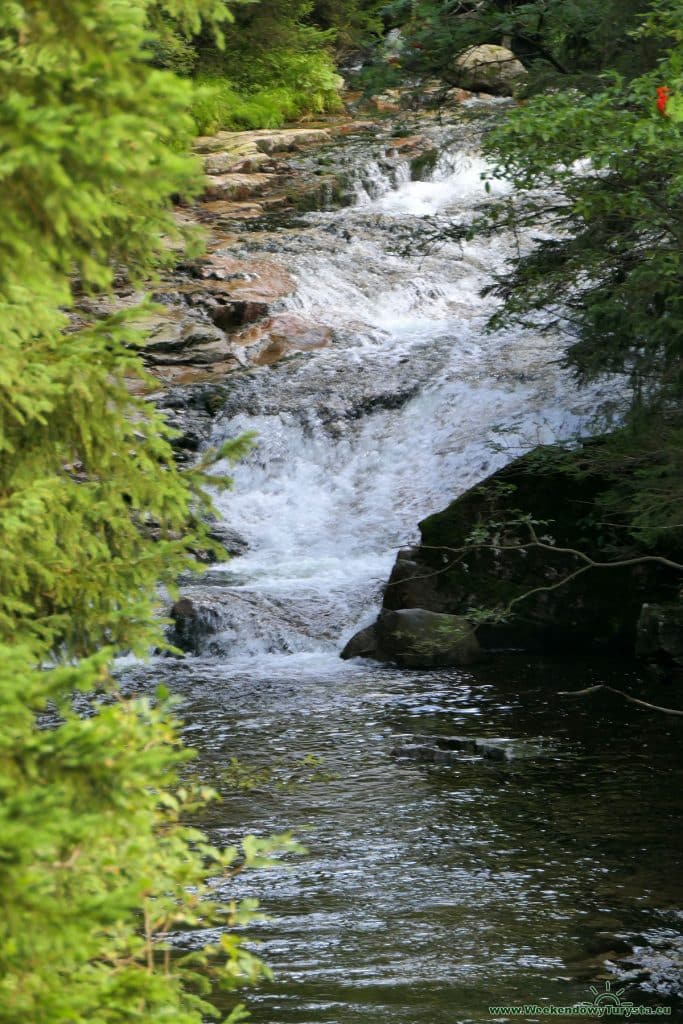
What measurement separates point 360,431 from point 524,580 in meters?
4.70

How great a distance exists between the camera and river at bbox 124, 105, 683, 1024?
6047mm

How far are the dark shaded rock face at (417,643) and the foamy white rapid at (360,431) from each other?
70 cm

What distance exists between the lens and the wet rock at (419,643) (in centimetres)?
1185

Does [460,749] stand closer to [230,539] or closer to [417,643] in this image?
[417,643]

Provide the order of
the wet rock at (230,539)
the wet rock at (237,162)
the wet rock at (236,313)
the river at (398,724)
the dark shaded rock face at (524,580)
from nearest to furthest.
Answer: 1. the river at (398,724)
2. the dark shaded rock face at (524,580)
3. the wet rock at (230,539)
4. the wet rock at (236,313)
5. the wet rock at (237,162)

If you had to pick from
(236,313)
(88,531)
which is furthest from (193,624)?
(88,531)

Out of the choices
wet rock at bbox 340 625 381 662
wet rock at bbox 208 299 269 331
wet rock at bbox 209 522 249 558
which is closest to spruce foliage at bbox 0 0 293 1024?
wet rock at bbox 340 625 381 662

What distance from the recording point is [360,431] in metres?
16.4

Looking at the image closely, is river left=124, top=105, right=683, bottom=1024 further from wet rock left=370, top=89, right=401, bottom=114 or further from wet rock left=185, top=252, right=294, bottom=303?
wet rock left=370, top=89, right=401, bottom=114

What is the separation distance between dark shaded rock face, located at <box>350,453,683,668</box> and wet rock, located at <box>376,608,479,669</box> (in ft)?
0.04

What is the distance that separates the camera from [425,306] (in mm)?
20172

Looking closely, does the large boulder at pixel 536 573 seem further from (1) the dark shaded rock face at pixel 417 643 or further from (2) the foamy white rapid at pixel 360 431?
(2) the foamy white rapid at pixel 360 431

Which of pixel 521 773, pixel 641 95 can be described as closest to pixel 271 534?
pixel 521 773

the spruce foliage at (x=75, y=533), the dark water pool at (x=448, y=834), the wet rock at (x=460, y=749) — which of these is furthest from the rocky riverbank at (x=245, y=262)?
the spruce foliage at (x=75, y=533)
